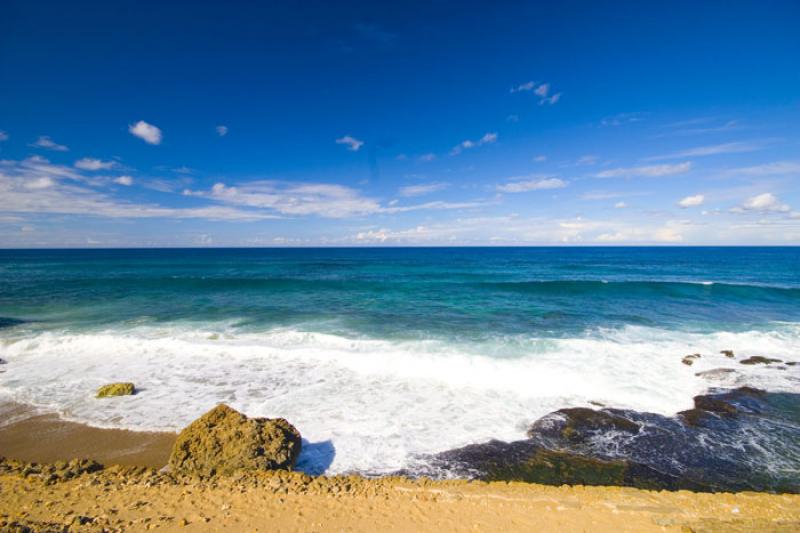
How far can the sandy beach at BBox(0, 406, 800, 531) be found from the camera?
4773 millimetres

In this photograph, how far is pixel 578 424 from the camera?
8094 mm

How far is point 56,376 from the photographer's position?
10.8 m

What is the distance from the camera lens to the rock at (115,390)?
9.41 m

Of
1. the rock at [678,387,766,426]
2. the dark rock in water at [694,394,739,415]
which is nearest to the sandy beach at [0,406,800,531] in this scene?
the rock at [678,387,766,426]

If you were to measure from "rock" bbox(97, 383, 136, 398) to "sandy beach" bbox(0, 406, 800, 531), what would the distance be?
3.37m

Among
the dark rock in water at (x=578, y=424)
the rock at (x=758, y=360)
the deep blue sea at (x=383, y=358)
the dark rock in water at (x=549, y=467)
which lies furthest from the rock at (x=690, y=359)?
the dark rock in water at (x=549, y=467)

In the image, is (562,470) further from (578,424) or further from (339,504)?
(339,504)

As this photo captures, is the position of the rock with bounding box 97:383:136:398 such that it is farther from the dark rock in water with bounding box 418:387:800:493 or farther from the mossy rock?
the mossy rock

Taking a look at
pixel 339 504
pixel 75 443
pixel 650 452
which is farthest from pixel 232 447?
pixel 650 452

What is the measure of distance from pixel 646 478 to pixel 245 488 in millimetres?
7191

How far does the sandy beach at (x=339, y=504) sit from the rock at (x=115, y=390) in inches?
133

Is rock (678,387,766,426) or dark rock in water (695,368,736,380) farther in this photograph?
dark rock in water (695,368,736,380)

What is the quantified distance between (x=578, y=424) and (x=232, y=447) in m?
7.66

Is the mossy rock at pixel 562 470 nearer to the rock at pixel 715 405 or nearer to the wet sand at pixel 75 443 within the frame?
the rock at pixel 715 405
